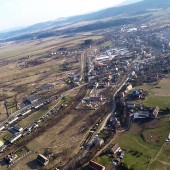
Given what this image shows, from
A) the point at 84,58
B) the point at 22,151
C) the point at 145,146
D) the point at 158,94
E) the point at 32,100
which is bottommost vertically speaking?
the point at 145,146

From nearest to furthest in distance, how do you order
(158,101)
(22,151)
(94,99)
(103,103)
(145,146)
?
(145,146) → (22,151) → (158,101) → (103,103) → (94,99)

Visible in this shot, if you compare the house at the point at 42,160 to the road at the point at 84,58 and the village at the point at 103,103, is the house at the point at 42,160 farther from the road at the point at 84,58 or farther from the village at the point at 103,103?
the road at the point at 84,58

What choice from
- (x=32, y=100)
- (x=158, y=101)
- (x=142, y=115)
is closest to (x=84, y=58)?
(x=32, y=100)

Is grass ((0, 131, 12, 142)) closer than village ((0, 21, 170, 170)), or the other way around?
village ((0, 21, 170, 170))

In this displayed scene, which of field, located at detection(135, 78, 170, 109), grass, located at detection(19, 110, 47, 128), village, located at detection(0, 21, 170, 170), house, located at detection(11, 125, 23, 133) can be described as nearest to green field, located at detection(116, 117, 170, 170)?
village, located at detection(0, 21, 170, 170)

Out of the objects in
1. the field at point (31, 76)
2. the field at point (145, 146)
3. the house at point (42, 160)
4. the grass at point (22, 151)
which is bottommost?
the field at point (145, 146)

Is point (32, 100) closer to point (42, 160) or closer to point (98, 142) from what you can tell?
point (42, 160)

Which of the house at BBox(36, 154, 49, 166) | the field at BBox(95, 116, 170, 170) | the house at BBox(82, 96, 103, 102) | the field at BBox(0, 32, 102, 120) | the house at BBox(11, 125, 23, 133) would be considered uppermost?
the field at BBox(0, 32, 102, 120)

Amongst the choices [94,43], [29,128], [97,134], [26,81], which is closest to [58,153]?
[97,134]

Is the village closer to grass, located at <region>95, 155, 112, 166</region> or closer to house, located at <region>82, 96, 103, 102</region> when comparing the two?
Answer: house, located at <region>82, 96, 103, 102</region>

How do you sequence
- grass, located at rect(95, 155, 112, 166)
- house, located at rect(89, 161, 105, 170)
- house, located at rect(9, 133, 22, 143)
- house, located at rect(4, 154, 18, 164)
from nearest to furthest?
house, located at rect(89, 161, 105, 170), grass, located at rect(95, 155, 112, 166), house, located at rect(4, 154, 18, 164), house, located at rect(9, 133, 22, 143)

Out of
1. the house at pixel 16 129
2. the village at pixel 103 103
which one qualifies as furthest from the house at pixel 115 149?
the house at pixel 16 129

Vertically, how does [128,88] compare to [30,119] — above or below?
above
